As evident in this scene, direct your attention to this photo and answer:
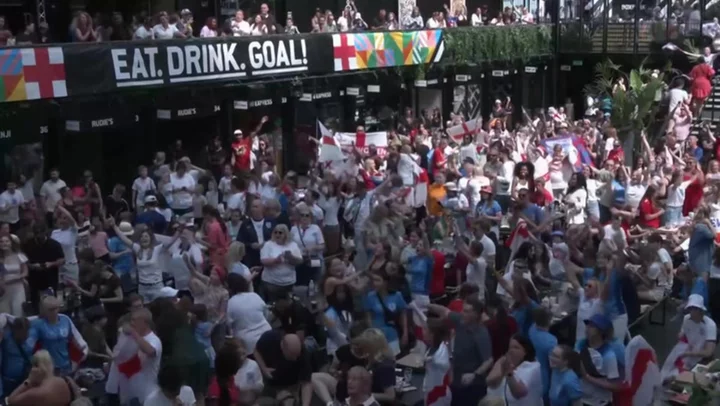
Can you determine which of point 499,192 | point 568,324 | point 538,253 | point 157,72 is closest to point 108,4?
point 157,72

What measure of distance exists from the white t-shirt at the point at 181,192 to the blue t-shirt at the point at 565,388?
9.03m

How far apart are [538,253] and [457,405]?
3.84 metres

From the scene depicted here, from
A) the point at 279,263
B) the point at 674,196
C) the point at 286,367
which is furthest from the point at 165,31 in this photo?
the point at 286,367

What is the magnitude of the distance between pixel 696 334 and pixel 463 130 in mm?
11532

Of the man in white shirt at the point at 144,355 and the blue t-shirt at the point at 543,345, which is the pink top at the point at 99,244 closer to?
the man in white shirt at the point at 144,355

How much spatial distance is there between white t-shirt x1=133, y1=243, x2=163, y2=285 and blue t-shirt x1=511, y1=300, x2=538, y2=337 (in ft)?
14.4

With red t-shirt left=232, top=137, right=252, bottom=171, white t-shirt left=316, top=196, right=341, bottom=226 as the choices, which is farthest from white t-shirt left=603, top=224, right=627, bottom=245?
red t-shirt left=232, top=137, right=252, bottom=171

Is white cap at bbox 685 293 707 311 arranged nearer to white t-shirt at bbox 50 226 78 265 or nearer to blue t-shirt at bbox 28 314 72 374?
blue t-shirt at bbox 28 314 72 374

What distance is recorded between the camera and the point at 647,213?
54.4 ft

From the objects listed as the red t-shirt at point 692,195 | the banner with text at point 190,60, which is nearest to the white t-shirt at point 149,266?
the banner with text at point 190,60

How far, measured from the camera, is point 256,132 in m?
22.8

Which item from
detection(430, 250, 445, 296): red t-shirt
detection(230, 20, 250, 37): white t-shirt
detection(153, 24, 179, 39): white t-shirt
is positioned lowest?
detection(430, 250, 445, 296): red t-shirt

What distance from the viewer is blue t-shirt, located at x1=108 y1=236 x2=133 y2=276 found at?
1302 cm

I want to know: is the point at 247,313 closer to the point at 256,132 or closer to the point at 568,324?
the point at 568,324
